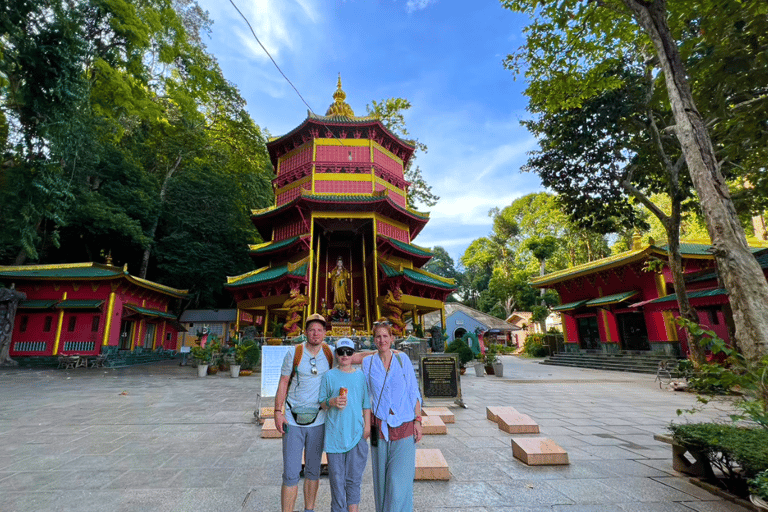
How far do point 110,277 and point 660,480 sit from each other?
22823mm

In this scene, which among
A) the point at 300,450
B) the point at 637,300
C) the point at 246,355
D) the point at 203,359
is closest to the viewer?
the point at 300,450

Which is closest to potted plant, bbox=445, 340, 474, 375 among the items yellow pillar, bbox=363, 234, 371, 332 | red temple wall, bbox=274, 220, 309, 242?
yellow pillar, bbox=363, 234, 371, 332

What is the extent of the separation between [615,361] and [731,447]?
18.5 meters

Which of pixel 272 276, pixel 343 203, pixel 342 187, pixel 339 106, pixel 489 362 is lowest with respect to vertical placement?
pixel 489 362

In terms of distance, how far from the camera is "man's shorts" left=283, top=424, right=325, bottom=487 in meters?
2.72

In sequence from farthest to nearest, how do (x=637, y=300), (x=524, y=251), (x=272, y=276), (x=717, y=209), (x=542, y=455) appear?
(x=524, y=251) < (x=637, y=300) < (x=272, y=276) < (x=717, y=209) < (x=542, y=455)

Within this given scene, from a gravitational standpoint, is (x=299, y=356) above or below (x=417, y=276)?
below

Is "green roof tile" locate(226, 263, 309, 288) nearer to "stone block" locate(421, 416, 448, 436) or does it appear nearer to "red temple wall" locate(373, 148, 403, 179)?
"red temple wall" locate(373, 148, 403, 179)

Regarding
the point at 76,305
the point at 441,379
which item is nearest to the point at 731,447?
the point at 441,379

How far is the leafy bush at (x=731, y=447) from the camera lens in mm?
2867

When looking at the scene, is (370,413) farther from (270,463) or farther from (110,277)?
(110,277)

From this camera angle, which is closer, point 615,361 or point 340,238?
point 615,361

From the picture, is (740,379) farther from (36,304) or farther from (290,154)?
(36,304)

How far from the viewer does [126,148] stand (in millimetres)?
25828
